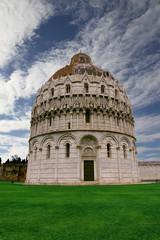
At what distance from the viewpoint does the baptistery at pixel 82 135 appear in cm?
2794

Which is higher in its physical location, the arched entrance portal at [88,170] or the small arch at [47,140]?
the small arch at [47,140]

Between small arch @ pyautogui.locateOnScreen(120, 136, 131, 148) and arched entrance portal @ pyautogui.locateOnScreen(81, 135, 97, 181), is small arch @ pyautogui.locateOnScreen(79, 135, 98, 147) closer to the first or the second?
arched entrance portal @ pyautogui.locateOnScreen(81, 135, 97, 181)

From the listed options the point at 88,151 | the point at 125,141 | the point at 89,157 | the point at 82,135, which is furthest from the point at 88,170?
the point at 125,141

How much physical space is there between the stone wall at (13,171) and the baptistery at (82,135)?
20.8 meters

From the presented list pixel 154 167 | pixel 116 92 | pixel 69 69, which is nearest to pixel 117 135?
pixel 116 92

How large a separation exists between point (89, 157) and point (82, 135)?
3.86 m

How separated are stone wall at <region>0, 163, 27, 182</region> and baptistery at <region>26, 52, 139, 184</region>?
20.8 m

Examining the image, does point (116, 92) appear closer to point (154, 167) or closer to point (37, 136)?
point (37, 136)

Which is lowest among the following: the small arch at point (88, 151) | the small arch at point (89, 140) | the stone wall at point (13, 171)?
the stone wall at point (13, 171)

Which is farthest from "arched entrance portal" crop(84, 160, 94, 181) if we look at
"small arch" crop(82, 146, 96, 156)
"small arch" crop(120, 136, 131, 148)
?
"small arch" crop(120, 136, 131, 148)

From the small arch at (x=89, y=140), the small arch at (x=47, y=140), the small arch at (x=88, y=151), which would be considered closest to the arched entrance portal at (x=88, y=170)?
the small arch at (x=88, y=151)

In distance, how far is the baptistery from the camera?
91.7 feet

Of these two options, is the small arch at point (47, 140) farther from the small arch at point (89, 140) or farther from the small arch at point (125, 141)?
the small arch at point (125, 141)

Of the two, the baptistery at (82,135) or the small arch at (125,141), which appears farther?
the small arch at (125,141)
